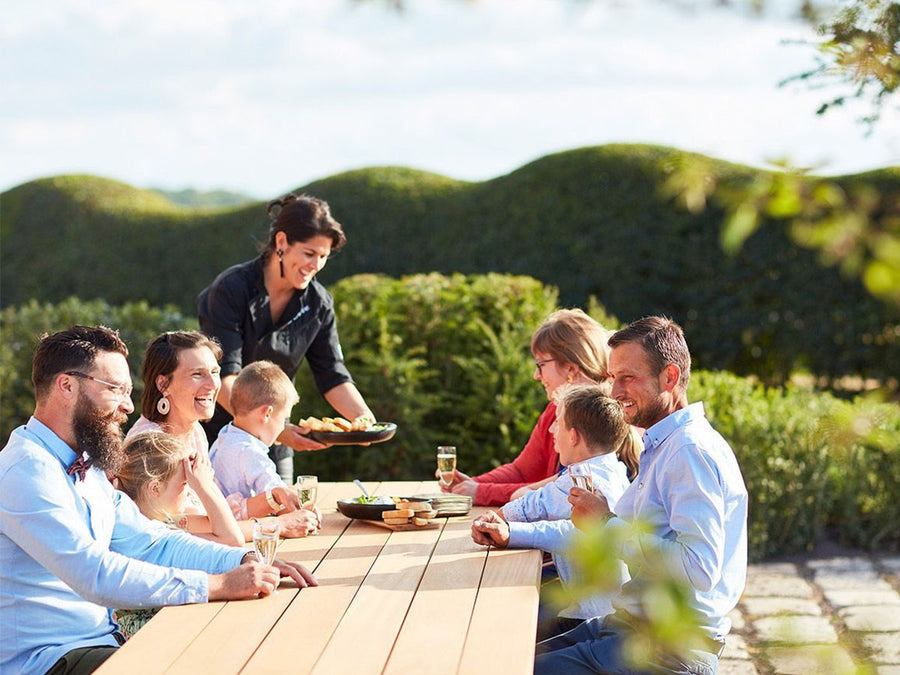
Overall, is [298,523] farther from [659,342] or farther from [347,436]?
[659,342]

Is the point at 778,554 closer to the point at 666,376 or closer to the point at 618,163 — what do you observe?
the point at 666,376

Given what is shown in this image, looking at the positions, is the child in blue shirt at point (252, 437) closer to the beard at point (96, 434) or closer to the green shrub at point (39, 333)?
the beard at point (96, 434)

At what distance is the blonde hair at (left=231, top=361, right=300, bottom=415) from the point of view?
12.9 feet

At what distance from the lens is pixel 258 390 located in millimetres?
3939

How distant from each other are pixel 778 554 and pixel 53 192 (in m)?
10.2

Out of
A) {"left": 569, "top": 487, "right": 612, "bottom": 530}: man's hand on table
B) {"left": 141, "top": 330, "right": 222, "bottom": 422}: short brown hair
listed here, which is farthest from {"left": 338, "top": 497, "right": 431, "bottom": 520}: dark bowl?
{"left": 569, "top": 487, "right": 612, "bottom": 530}: man's hand on table

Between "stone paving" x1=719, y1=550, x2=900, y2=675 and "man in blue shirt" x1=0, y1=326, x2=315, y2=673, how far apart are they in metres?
2.20

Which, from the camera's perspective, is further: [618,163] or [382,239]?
[382,239]

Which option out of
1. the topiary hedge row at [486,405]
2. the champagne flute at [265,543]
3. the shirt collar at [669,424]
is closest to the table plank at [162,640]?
the champagne flute at [265,543]

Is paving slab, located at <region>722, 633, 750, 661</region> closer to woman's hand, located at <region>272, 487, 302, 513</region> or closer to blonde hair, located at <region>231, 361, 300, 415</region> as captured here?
woman's hand, located at <region>272, 487, 302, 513</region>

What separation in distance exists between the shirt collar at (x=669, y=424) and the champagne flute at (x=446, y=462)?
120cm

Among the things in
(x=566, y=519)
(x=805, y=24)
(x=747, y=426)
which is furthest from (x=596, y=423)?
(x=747, y=426)

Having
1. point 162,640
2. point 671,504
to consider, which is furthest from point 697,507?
point 162,640

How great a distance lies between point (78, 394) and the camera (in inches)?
114
